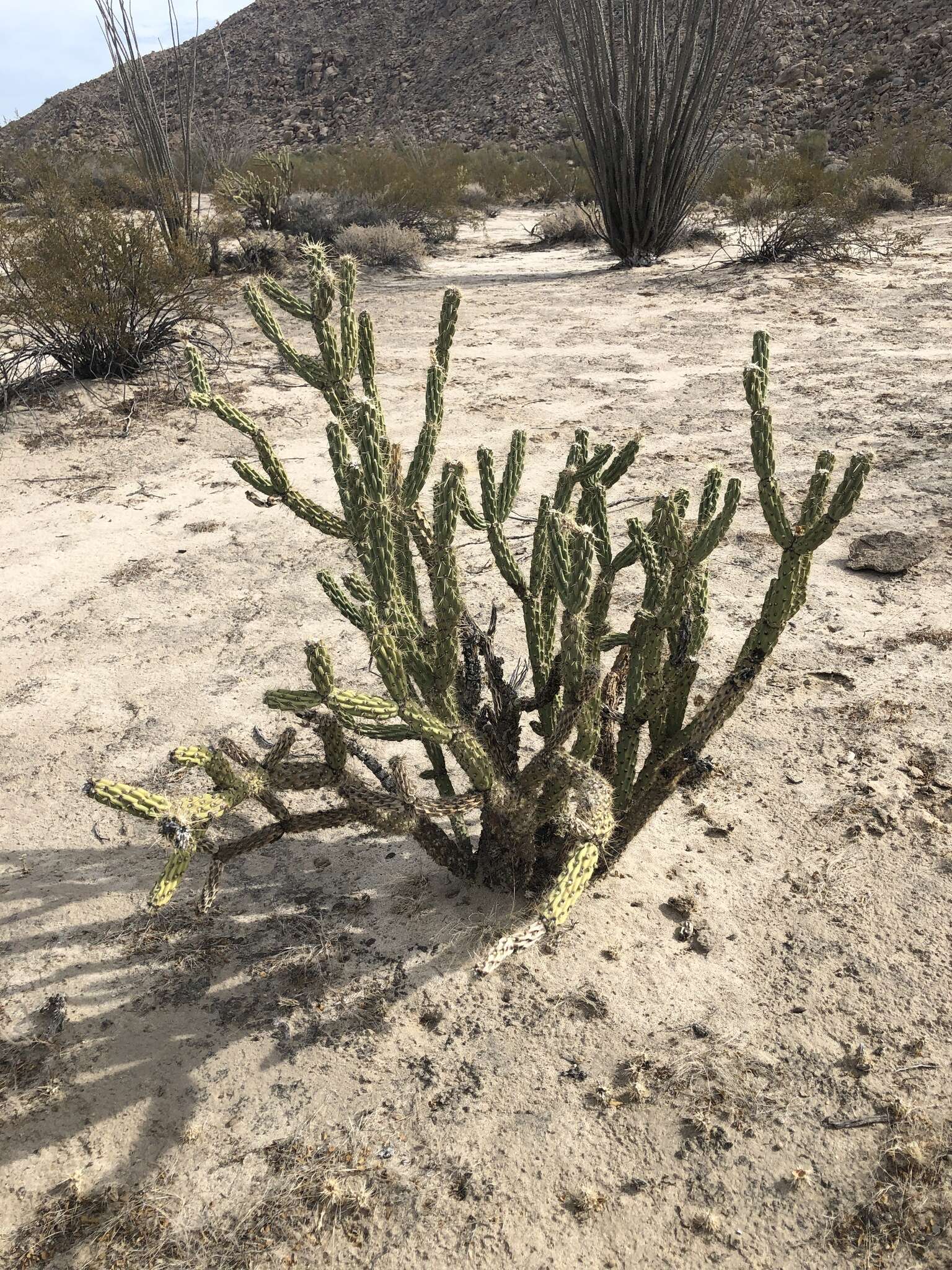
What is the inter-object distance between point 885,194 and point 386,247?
A: 768cm

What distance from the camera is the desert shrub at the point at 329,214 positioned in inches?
473

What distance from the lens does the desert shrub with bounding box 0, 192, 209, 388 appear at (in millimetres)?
6203

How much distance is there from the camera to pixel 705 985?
2.12m

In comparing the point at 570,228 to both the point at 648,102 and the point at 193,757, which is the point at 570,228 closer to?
the point at 648,102

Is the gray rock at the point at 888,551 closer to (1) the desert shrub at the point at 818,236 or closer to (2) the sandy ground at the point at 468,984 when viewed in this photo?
(2) the sandy ground at the point at 468,984

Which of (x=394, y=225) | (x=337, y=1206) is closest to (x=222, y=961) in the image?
(x=337, y=1206)

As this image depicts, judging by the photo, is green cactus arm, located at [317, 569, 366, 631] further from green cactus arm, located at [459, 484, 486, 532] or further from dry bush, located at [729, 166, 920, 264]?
dry bush, located at [729, 166, 920, 264]

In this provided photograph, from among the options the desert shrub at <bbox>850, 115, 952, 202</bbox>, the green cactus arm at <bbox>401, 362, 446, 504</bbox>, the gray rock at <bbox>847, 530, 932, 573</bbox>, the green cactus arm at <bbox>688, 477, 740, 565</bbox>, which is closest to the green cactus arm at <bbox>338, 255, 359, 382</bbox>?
the green cactus arm at <bbox>401, 362, 446, 504</bbox>

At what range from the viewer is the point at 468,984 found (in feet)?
7.10

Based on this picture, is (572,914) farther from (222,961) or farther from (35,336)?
(35,336)

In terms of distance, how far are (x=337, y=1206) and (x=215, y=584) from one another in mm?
2940

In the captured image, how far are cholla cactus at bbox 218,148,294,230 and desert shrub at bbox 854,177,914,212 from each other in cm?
821

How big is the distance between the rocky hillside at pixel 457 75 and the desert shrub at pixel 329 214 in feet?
32.9

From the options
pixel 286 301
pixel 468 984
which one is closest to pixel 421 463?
pixel 286 301
